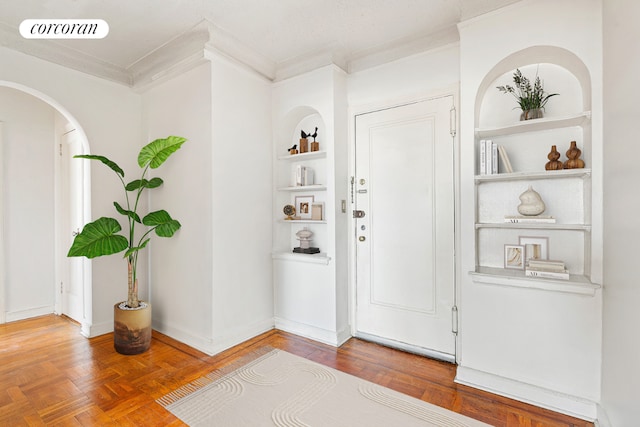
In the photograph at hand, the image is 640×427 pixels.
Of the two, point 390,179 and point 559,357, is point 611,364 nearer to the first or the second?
point 559,357

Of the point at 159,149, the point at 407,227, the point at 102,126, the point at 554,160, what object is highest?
the point at 102,126

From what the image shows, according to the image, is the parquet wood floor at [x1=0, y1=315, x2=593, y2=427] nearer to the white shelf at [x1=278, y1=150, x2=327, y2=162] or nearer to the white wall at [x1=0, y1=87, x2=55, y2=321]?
the white wall at [x1=0, y1=87, x2=55, y2=321]

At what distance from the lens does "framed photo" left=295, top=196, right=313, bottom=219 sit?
331cm

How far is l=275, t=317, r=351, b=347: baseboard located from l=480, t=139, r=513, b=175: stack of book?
6.08 ft

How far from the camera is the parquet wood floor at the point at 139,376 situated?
1.84 m

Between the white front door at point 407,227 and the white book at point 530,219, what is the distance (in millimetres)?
428

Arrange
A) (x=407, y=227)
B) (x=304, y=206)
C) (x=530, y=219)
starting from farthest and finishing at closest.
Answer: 1. (x=304, y=206)
2. (x=407, y=227)
3. (x=530, y=219)

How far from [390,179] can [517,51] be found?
1264 mm

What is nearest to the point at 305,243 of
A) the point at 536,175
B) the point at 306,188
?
the point at 306,188

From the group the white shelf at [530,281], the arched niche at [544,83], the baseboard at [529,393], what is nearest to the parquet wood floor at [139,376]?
the baseboard at [529,393]

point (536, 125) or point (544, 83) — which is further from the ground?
point (544, 83)

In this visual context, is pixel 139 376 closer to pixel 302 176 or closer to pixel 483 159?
pixel 302 176

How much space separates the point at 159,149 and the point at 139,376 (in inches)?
69.6

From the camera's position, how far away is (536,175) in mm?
2035
